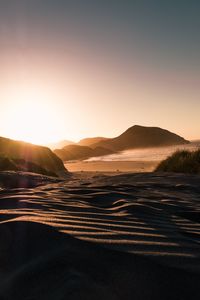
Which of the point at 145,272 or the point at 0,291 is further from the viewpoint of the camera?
the point at 145,272

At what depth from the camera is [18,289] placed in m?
1.55

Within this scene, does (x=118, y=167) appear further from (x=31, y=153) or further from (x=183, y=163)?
(x=183, y=163)

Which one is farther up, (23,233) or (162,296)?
(23,233)

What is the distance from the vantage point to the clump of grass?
9797 mm

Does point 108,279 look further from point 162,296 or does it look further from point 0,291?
point 0,291

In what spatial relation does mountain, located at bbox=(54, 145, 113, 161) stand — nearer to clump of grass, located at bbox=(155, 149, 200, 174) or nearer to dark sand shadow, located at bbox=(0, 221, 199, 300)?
clump of grass, located at bbox=(155, 149, 200, 174)

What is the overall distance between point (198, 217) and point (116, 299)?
213 centimetres

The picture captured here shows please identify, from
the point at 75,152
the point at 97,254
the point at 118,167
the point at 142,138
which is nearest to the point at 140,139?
the point at 142,138

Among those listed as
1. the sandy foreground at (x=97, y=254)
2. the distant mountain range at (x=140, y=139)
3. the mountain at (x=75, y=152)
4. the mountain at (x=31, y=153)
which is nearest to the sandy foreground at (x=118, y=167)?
the mountain at (x=31, y=153)

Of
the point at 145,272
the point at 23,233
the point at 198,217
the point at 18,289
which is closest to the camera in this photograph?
the point at 18,289

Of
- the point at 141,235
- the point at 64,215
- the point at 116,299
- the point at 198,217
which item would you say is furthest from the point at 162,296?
the point at 198,217

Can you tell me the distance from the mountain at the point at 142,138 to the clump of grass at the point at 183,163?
67748mm

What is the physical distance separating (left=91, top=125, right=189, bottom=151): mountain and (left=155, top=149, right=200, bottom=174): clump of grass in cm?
6775

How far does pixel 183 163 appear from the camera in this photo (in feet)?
33.3
